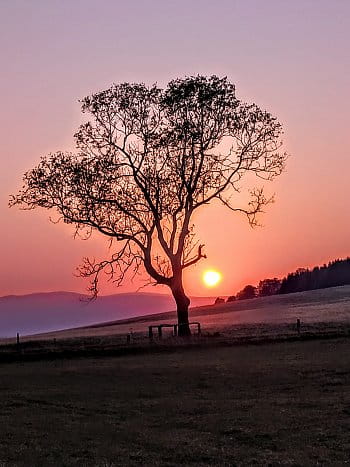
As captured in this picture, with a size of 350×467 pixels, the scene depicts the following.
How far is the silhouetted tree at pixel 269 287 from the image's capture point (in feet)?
549

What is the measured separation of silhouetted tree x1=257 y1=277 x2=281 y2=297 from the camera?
167 m

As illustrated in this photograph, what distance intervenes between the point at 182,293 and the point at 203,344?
7293 mm

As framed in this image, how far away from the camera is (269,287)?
171125 millimetres

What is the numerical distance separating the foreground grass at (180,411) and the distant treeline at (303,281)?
128 metres

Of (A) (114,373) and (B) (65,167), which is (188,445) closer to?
(A) (114,373)

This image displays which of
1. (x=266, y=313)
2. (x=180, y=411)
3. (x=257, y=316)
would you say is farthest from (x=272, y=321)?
(x=180, y=411)

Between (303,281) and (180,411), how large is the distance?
15179 cm

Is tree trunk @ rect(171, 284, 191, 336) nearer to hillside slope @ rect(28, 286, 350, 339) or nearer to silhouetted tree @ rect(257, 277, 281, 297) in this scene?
hillside slope @ rect(28, 286, 350, 339)

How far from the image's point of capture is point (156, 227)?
164 ft

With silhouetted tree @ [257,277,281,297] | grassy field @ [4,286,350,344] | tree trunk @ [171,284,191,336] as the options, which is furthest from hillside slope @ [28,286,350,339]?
silhouetted tree @ [257,277,281,297]

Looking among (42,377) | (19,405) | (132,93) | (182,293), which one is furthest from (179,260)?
(19,405)

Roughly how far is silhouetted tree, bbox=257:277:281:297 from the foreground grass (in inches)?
5178

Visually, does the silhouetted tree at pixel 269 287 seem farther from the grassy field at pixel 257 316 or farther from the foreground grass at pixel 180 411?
the foreground grass at pixel 180 411

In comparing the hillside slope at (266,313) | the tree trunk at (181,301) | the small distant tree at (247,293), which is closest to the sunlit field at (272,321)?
the hillside slope at (266,313)
